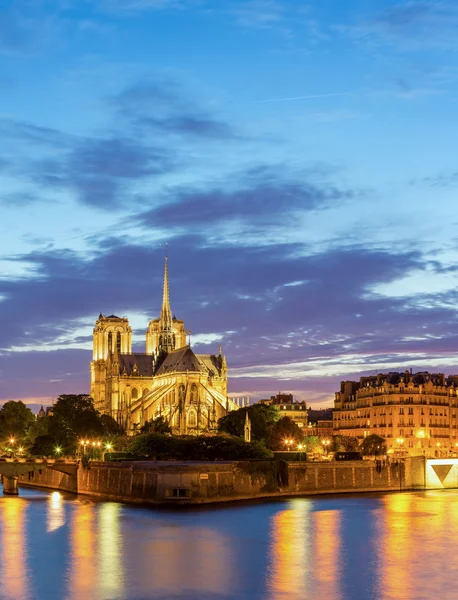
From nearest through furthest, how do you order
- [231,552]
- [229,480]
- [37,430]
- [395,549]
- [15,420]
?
1. [231,552]
2. [395,549]
3. [229,480]
4. [37,430]
5. [15,420]

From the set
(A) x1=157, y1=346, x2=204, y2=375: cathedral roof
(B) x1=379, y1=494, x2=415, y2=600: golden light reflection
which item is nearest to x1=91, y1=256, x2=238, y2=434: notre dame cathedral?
(A) x1=157, y1=346, x2=204, y2=375: cathedral roof

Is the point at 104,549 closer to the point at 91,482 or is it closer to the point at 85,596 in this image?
the point at 85,596

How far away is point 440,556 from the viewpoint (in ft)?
192

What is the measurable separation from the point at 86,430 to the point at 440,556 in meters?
74.7

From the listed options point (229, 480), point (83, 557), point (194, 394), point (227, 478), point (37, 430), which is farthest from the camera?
point (194, 394)

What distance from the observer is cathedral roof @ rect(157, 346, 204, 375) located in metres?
164

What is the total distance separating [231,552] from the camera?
59062 mm

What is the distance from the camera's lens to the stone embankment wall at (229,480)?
81.2 metres

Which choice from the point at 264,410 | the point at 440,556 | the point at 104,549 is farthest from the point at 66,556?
the point at 264,410

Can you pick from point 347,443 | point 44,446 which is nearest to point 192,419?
point 347,443

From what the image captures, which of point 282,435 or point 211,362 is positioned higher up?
point 211,362

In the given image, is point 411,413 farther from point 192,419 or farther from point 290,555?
point 290,555

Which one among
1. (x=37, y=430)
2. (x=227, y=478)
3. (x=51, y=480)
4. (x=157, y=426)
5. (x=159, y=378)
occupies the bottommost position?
(x=51, y=480)

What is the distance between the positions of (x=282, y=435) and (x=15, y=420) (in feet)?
136
